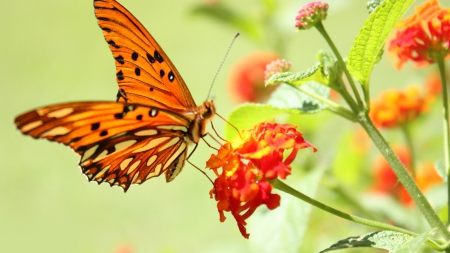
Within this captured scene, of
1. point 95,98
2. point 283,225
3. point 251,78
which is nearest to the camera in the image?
point 283,225

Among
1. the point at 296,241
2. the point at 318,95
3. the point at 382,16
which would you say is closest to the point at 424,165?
the point at 296,241

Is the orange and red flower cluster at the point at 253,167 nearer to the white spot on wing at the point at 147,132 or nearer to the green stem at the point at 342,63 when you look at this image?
the green stem at the point at 342,63

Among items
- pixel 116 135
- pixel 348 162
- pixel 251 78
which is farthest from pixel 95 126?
pixel 251 78

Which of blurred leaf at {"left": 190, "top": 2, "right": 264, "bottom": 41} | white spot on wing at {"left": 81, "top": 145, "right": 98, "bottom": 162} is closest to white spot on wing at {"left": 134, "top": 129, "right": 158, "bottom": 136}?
white spot on wing at {"left": 81, "top": 145, "right": 98, "bottom": 162}

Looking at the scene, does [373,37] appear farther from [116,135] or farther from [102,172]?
[102,172]

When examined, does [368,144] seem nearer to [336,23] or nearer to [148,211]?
[148,211]

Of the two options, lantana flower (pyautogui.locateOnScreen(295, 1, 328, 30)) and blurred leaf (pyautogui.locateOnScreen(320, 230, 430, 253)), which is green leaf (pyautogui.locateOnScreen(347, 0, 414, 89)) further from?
blurred leaf (pyautogui.locateOnScreen(320, 230, 430, 253))

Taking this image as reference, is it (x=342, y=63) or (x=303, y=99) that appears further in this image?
(x=303, y=99)
